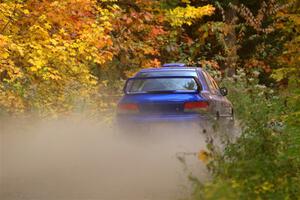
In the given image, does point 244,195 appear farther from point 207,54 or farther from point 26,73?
point 207,54

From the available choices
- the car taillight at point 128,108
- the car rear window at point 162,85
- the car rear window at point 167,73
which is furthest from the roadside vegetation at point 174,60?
the car taillight at point 128,108

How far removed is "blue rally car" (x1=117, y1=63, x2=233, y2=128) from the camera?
12.3 metres

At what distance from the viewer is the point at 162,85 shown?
504 inches

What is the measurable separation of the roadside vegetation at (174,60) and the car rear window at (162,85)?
100cm

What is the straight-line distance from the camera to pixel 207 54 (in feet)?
99.3

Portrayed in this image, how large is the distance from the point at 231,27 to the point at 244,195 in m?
21.3

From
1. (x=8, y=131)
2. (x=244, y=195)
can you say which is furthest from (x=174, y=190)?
(x=8, y=131)

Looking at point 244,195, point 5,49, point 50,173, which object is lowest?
point 50,173

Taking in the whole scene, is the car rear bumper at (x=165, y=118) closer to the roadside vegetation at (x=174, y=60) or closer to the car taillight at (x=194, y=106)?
the car taillight at (x=194, y=106)

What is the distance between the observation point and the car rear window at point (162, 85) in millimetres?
12656

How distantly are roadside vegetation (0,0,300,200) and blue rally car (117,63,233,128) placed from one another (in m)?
0.78

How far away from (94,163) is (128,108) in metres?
1.36

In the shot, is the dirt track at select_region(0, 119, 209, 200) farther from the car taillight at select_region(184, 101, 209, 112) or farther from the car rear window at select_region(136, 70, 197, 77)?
the car rear window at select_region(136, 70, 197, 77)

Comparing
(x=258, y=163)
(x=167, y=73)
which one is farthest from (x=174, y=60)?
(x=258, y=163)
